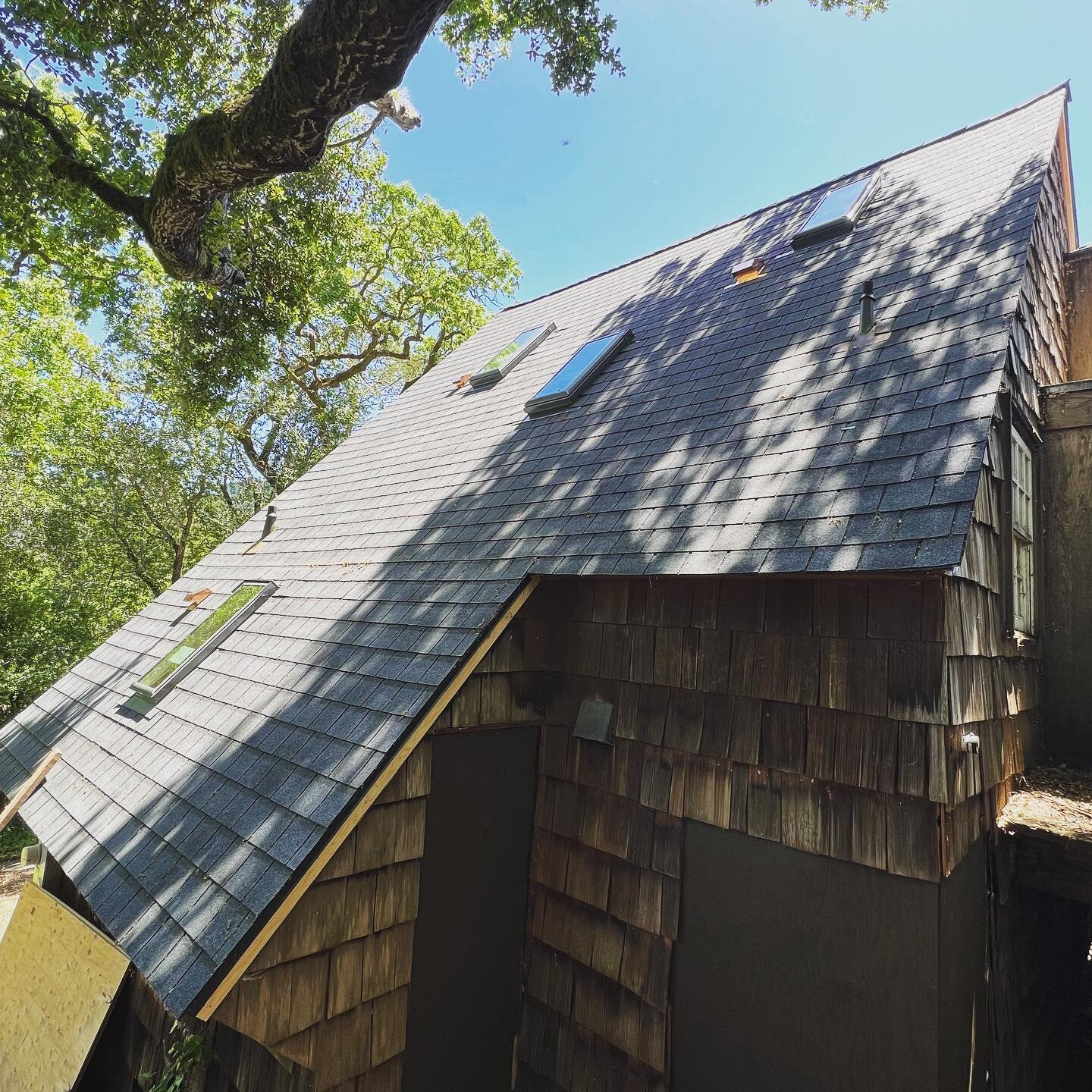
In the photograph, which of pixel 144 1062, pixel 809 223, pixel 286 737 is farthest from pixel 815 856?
pixel 809 223

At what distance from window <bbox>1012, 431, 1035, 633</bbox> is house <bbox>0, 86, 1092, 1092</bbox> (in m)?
0.07

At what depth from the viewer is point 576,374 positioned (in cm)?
615

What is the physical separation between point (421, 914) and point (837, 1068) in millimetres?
2281

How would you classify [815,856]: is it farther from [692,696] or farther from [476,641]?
[476,641]

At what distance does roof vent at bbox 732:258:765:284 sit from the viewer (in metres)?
6.10

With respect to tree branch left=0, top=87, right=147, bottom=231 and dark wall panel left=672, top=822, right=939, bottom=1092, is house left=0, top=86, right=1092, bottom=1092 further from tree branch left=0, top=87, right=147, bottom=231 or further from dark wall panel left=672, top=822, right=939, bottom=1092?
tree branch left=0, top=87, right=147, bottom=231

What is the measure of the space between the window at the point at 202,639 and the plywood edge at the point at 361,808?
3074 mm

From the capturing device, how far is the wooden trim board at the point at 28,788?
4.64m

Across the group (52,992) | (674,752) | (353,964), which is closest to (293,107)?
(674,752)

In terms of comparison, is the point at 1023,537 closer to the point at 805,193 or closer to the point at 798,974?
the point at 798,974

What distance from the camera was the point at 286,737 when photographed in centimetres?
358

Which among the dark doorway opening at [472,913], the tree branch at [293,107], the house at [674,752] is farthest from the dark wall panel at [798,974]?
the tree branch at [293,107]

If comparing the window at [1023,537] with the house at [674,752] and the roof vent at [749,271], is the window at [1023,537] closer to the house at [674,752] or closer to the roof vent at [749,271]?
the house at [674,752]

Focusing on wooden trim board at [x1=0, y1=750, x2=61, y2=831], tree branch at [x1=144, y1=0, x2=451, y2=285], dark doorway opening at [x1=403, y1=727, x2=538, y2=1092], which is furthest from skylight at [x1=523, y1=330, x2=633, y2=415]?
wooden trim board at [x1=0, y1=750, x2=61, y2=831]
